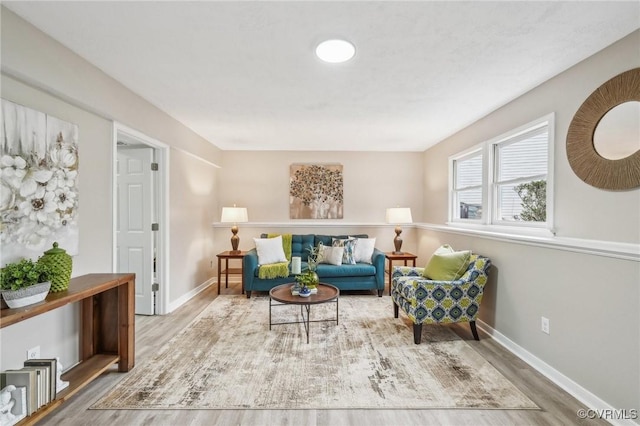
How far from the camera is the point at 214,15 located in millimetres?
1649

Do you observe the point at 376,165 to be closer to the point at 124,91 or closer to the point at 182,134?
the point at 182,134

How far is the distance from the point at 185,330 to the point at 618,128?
391 cm

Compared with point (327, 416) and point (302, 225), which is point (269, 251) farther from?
point (327, 416)

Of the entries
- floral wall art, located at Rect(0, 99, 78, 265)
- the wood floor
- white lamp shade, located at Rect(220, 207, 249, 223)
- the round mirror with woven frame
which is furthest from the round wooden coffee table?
the round mirror with woven frame

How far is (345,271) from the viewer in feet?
13.7

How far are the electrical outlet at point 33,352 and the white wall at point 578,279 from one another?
3.58 metres

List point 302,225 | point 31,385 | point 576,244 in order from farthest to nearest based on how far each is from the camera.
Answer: point 302,225, point 576,244, point 31,385

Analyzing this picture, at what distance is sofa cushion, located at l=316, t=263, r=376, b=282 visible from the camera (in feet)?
13.6

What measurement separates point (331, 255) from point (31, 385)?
131 inches

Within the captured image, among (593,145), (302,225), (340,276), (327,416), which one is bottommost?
(327,416)

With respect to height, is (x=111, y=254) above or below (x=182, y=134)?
below

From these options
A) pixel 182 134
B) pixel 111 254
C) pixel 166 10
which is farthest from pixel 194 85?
pixel 111 254

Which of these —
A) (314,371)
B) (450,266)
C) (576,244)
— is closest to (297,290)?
(314,371)

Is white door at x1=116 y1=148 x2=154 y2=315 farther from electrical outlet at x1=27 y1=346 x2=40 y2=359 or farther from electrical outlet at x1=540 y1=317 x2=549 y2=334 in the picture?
electrical outlet at x1=540 y1=317 x2=549 y2=334
